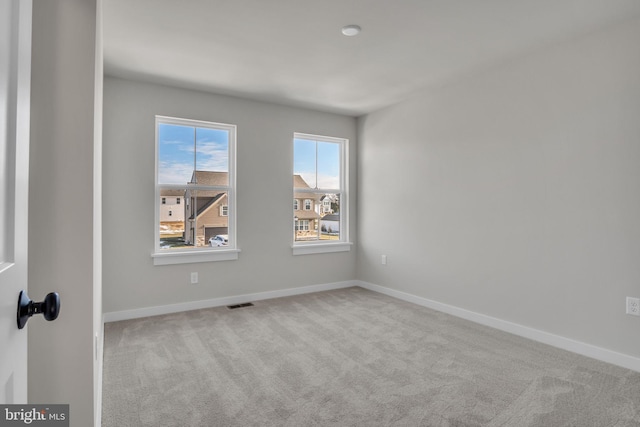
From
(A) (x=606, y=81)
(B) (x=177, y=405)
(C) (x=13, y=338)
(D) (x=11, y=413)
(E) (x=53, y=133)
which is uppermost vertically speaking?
(A) (x=606, y=81)

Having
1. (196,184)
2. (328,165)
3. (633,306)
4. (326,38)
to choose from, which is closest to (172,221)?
(196,184)

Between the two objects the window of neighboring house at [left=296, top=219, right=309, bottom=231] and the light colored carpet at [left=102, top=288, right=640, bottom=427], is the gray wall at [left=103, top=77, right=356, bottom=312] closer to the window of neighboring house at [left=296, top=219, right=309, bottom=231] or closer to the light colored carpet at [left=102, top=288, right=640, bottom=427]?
the window of neighboring house at [left=296, top=219, right=309, bottom=231]

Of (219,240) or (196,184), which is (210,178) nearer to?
(196,184)

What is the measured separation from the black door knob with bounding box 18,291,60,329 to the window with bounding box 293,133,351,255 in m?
3.88

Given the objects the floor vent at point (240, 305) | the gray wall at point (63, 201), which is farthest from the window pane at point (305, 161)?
the gray wall at point (63, 201)

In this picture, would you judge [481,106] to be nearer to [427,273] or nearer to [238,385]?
[427,273]

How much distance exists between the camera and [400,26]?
2672mm

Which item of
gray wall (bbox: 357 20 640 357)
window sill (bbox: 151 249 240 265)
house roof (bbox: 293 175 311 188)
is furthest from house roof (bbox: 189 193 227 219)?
gray wall (bbox: 357 20 640 357)

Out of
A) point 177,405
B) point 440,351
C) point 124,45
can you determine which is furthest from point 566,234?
point 124,45

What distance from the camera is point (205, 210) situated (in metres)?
4.20

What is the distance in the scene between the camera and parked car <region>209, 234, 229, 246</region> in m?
4.24

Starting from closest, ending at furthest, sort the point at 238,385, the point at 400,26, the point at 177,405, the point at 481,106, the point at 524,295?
the point at 177,405, the point at 238,385, the point at 400,26, the point at 524,295, the point at 481,106

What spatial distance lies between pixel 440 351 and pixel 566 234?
4.63 feet

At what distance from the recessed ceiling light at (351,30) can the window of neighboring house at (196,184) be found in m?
2.02
